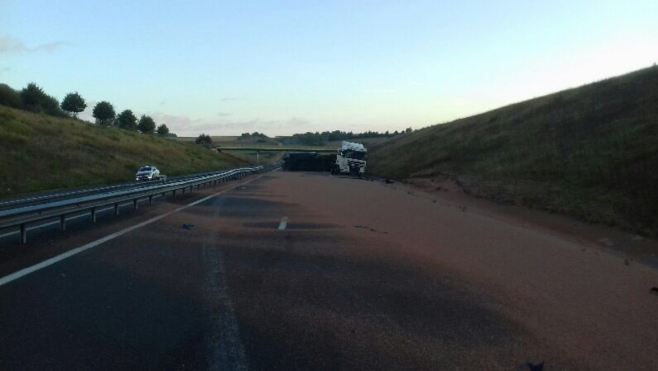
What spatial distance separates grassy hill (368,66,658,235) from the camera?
21.4 m

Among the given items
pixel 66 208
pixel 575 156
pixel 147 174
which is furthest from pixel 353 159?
pixel 66 208

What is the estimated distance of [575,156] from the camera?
3070cm

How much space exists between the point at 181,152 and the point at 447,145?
51.8m

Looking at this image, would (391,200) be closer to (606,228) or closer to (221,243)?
(606,228)

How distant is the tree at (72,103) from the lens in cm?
12012

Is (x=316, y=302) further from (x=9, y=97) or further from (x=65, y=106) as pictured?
(x=65, y=106)

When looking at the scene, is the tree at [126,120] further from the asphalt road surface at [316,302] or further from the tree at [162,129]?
the asphalt road surface at [316,302]

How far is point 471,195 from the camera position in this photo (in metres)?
31.9

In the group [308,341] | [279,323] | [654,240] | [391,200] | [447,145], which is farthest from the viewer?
[447,145]

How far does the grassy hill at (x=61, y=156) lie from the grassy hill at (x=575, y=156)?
25.2 meters

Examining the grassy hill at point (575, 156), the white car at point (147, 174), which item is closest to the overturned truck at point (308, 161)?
the grassy hill at point (575, 156)

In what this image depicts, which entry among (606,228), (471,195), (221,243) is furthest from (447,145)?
(221,243)

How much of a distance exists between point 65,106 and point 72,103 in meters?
1.63

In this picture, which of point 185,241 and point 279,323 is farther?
point 185,241
